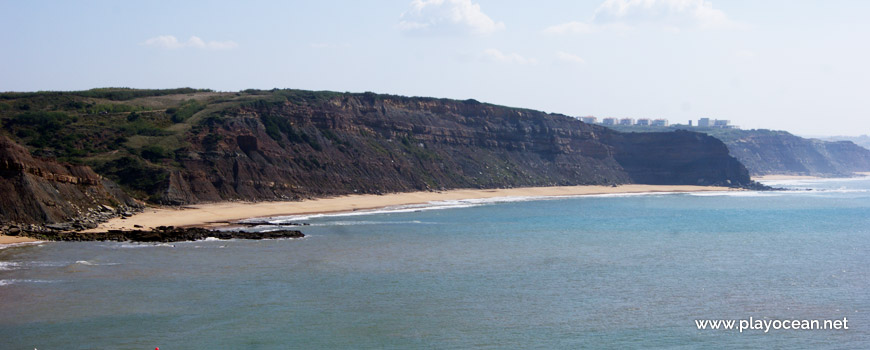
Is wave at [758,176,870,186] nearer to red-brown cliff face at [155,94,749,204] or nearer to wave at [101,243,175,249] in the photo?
red-brown cliff face at [155,94,749,204]

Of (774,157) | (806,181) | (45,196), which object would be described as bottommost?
(806,181)

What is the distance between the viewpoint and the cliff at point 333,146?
68938 millimetres

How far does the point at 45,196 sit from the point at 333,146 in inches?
1714

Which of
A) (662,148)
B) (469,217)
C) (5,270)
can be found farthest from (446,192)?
(5,270)

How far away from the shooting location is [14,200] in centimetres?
4656

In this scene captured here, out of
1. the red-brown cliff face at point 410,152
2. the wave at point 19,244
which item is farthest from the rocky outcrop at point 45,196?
the red-brown cliff face at point 410,152

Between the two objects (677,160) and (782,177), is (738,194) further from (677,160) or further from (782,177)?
(782,177)

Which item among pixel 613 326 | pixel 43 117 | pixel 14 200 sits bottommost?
pixel 613 326

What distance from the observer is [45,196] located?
48875 mm

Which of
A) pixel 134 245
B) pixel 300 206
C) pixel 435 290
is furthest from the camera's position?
pixel 300 206

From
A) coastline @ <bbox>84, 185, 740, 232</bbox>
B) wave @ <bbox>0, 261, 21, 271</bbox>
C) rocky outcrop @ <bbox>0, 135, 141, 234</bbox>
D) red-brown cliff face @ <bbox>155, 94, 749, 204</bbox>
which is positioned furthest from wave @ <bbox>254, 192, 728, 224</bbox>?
wave @ <bbox>0, 261, 21, 271</bbox>

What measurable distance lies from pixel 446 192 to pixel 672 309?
Result: 65434mm

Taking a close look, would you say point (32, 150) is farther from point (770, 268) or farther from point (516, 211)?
point (770, 268)

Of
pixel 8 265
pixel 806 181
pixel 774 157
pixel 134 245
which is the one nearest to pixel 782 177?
pixel 806 181
